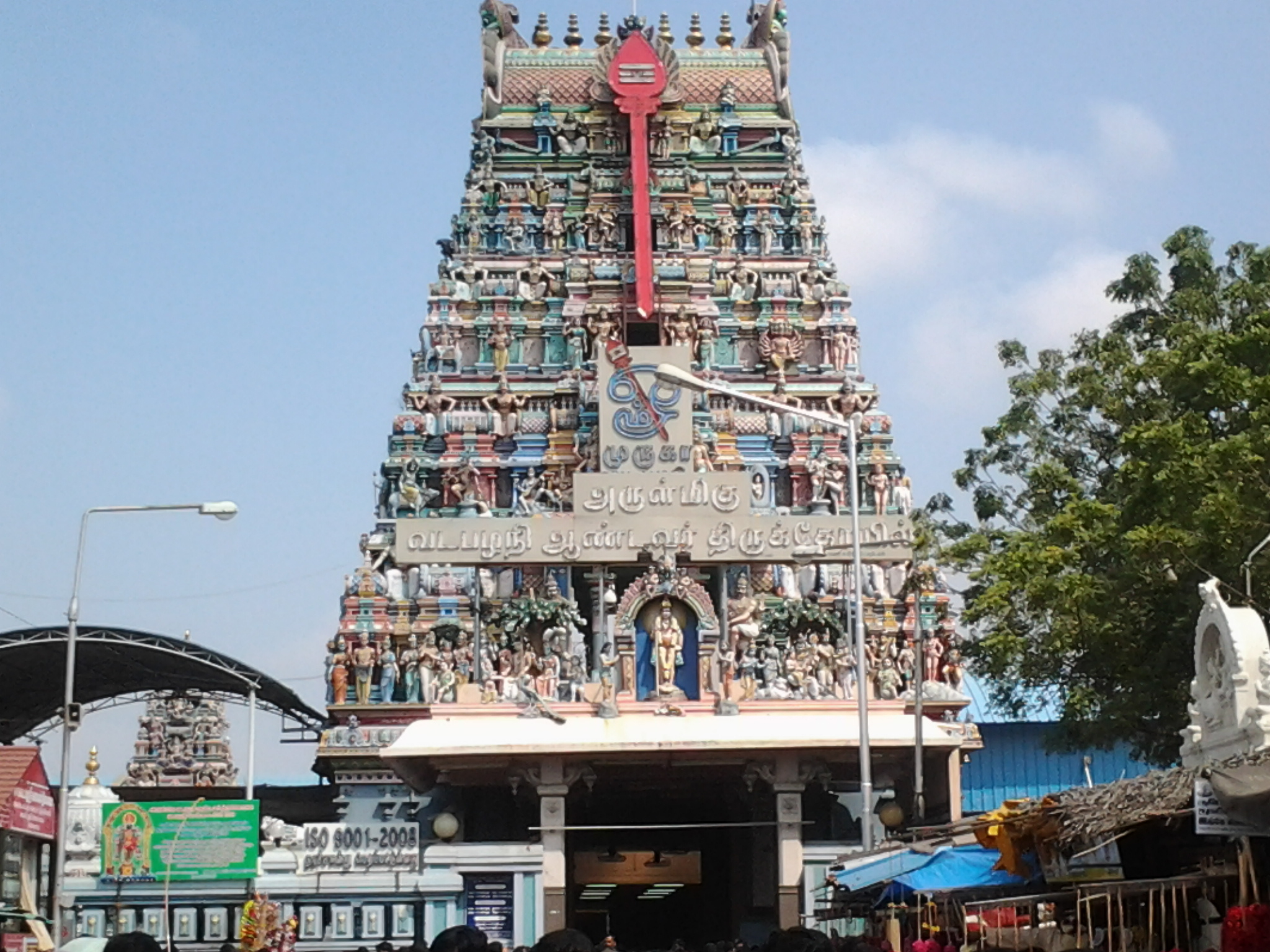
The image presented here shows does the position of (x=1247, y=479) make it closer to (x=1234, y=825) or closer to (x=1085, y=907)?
(x=1085, y=907)

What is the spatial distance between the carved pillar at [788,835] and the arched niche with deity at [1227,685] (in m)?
19.8

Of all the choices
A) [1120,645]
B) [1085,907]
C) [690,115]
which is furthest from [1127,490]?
[690,115]

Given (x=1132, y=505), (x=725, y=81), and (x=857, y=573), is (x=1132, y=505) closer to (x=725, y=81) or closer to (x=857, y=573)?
(x=857, y=573)

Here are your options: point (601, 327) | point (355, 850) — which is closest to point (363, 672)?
point (355, 850)

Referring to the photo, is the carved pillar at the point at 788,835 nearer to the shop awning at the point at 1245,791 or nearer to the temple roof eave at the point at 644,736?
the temple roof eave at the point at 644,736

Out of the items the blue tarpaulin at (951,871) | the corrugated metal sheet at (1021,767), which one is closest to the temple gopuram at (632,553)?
the corrugated metal sheet at (1021,767)

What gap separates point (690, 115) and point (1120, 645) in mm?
26836

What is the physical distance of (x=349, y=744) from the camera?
44.5 metres

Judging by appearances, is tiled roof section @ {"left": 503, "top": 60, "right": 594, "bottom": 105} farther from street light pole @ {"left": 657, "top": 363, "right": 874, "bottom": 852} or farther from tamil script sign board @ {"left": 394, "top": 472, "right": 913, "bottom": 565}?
street light pole @ {"left": 657, "top": 363, "right": 874, "bottom": 852}

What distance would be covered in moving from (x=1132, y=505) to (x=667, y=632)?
15.3m

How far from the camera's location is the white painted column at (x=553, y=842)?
38.0 meters

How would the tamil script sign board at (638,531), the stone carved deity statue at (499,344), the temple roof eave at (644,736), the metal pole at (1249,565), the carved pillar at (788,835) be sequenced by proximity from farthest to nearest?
the stone carved deity statue at (499,344) < the tamil script sign board at (638,531) < the carved pillar at (788,835) < the temple roof eave at (644,736) < the metal pole at (1249,565)

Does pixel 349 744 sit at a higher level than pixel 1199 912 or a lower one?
higher

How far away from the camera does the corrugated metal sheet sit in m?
53.2
